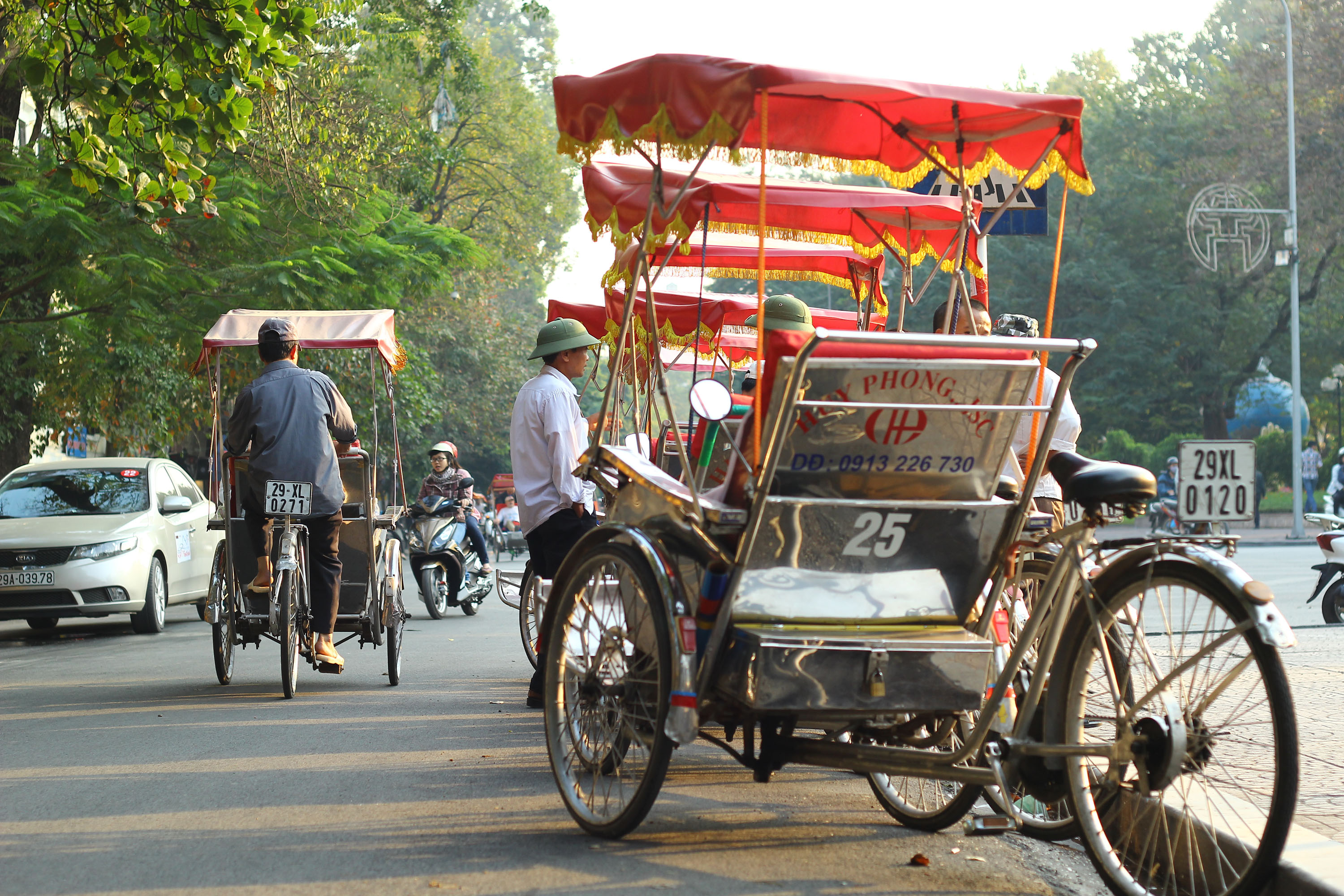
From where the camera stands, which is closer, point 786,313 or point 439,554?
point 786,313

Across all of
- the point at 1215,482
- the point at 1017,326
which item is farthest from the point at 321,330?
the point at 1215,482

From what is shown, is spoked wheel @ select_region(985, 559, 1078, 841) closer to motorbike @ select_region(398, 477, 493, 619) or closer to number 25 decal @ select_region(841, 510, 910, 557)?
number 25 decal @ select_region(841, 510, 910, 557)

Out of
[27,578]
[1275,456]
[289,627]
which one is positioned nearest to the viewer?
[289,627]

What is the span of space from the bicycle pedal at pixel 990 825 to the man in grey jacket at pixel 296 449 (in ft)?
16.6

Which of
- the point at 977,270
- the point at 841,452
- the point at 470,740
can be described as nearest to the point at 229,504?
the point at 470,740

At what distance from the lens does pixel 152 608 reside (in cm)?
1343

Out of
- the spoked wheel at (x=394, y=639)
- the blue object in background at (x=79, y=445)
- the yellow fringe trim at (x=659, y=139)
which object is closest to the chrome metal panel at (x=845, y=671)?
the yellow fringe trim at (x=659, y=139)

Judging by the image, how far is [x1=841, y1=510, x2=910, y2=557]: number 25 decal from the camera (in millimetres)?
4363

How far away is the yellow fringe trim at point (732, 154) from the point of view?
4516 mm

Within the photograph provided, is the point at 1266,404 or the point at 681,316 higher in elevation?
the point at 681,316

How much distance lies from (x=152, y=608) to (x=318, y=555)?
5717mm

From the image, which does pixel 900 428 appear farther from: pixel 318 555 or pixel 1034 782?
pixel 318 555

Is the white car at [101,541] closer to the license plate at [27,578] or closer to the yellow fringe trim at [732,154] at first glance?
the license plate at [27,578]

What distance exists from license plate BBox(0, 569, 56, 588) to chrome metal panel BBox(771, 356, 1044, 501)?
989 centimetres
